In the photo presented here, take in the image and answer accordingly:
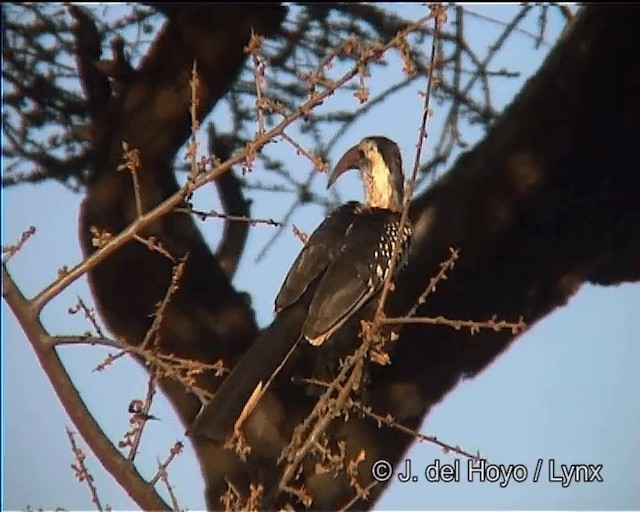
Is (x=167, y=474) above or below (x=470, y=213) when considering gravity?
below

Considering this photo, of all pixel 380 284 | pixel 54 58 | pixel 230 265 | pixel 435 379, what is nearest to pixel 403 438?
pixel 435 379

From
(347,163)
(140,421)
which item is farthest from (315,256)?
(140,421)

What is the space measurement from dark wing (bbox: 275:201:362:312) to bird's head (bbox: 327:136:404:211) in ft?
0.15

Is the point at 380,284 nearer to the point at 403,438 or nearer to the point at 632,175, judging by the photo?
the point at 403,438

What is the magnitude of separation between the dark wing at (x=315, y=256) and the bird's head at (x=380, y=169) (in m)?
0.04

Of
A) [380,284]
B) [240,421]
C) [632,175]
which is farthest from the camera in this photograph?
[632,175]

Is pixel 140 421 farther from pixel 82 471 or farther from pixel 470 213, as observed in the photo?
pixel 470 213

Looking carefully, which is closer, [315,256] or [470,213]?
[315,256]

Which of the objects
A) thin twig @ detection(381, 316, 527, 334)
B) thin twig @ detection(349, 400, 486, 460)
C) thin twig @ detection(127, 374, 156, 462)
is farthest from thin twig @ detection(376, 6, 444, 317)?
thin twig @ detection(127, 374, 156, 462)

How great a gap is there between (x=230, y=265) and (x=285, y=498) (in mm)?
292

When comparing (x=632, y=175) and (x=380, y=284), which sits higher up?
(x=632, y=175)

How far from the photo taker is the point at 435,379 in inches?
43.1

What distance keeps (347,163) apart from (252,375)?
32 centimetres

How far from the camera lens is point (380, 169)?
1.11m
